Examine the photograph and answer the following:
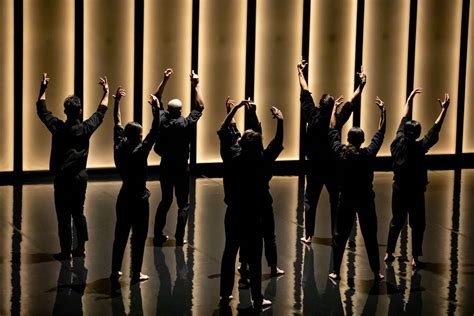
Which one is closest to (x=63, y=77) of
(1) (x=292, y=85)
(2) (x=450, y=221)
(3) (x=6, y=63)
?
(3) (x=6, y=63)

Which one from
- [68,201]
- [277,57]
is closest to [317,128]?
[68,201]

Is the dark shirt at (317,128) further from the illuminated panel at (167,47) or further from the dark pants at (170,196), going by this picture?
the illuminated panel at (167,47)

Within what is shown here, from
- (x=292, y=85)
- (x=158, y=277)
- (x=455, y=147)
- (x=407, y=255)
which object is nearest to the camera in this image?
(x=158, y=277)

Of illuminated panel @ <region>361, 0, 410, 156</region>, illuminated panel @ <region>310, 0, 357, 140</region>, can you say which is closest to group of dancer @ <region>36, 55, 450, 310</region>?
illuminated panel @ <region>310, 0, 357, 140</region>

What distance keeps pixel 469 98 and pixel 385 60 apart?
1.64 meters

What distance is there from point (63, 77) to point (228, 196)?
629 cm

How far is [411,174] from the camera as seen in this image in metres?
11.5

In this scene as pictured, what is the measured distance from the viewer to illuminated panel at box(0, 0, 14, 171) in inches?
596

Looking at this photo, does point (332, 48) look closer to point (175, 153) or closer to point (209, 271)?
point (175, 153)

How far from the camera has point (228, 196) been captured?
9914mm

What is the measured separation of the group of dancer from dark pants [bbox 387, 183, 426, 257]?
1 centimetres

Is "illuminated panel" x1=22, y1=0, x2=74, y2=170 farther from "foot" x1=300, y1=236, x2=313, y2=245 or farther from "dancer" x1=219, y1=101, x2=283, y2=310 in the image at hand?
"dancer" x1=219, y1=101, x2=283, y2=310

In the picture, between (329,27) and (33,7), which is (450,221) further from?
(33,7)

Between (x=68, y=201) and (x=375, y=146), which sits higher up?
(x=375, y=146)
